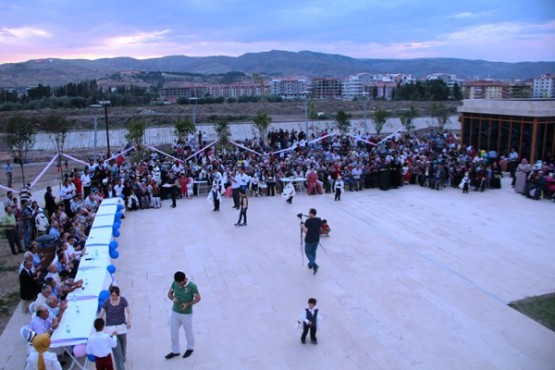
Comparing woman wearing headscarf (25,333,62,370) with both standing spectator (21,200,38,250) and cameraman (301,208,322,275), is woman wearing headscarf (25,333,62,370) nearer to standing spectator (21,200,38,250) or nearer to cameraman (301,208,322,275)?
cameraman (301,208,322,275)

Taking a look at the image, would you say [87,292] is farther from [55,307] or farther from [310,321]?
[310,321]

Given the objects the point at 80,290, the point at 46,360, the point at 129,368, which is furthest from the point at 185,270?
the point at 46,360

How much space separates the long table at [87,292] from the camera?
21.0 ft

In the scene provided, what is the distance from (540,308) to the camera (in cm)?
846

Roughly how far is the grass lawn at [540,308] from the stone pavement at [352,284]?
7.3 inches

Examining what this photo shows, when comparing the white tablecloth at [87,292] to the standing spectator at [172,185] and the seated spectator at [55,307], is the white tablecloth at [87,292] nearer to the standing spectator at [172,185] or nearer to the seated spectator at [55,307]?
the seated spectator at [55,307]

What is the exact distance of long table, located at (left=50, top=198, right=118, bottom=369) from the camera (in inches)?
251

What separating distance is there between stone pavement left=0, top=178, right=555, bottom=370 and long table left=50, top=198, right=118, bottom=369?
2.61 ft

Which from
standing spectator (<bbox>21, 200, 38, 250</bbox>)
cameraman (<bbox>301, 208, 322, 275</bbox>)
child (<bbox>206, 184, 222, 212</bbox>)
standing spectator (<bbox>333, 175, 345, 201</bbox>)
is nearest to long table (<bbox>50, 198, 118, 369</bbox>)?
standing spectator (<bbox>21, 200, 38, 250</bbox>)

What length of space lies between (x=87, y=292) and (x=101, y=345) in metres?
1.97

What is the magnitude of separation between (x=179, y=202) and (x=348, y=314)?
32.3ft

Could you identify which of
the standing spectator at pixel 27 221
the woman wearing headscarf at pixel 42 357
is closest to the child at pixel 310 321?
the woman wearing headscarf at pixel 42 357

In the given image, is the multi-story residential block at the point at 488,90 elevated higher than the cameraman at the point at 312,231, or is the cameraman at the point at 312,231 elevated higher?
the multi-story residential block at the point at 488,90

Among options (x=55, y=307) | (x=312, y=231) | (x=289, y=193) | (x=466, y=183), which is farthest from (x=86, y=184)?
(x=466, y=183)
